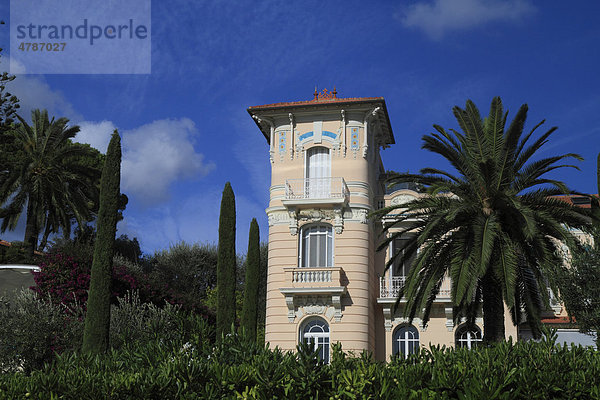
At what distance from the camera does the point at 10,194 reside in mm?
34188

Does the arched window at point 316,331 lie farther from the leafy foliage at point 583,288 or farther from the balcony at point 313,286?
the leafy foliage at point 583,288

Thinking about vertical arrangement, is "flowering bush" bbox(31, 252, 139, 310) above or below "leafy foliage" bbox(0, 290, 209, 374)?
above

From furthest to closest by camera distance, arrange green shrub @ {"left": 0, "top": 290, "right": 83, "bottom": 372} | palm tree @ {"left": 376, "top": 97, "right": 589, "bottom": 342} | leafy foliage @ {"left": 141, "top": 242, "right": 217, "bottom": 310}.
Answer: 1. leafy foliage @ {"left": 141, "top": 242, "right": 217, "bottom": 310}
2. green shrub @ {"left": 0, "top": 290, "right": 83, "bottom": 372}
3. palm tree @ {"left": 376, "top": 97, "right": 589, "bottom": 342}

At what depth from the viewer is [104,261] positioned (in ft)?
67.6

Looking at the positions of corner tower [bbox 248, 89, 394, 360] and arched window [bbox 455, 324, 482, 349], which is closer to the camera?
corner tower [bbox 248, 89, 394, 360]

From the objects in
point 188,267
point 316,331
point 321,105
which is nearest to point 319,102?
point 321,105

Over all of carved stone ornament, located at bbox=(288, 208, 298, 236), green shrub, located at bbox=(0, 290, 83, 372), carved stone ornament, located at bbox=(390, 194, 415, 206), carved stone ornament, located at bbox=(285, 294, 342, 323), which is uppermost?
carved stone ornament, located at bbox=(390, 194, 415, 206)

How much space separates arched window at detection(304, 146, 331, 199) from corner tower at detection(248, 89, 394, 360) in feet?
0.15

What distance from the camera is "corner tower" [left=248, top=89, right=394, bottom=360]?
28.1 meters

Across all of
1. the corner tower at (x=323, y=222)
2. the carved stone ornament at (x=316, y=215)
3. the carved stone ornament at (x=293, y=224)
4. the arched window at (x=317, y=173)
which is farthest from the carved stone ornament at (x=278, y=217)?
the arched window at (x=317, y=173)

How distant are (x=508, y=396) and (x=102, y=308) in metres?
14.4

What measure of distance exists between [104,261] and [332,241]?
441 inches

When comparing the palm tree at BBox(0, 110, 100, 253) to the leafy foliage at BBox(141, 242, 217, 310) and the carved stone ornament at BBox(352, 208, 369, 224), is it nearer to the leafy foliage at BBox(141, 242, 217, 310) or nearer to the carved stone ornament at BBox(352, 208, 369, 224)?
the leafy foliage at BBox(141, 242, 217, 310)

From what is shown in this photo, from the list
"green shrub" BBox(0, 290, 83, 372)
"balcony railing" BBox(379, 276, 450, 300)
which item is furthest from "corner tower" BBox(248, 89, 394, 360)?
"green shrub" BBox(0, 290, 83, 372)
